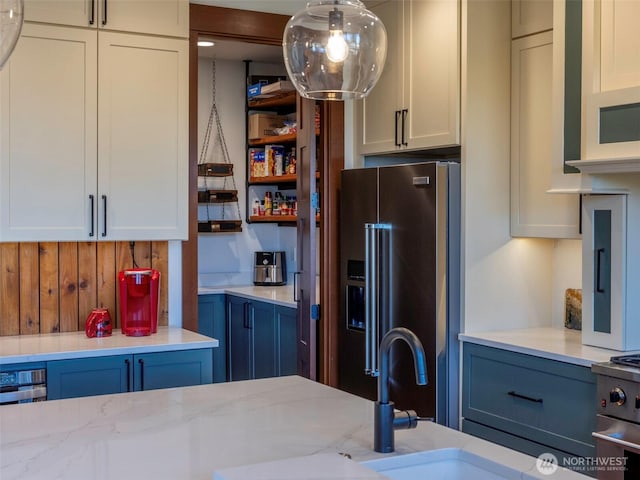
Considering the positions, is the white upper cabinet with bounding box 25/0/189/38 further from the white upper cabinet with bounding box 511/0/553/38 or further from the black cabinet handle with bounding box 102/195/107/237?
the white upper cabinet with bounding box 511/0/553/38

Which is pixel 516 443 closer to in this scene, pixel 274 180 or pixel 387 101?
pixel 387 101

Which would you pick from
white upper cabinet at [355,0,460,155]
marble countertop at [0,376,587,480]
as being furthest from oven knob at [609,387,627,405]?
white upper cabinet at [355,0,460,155]

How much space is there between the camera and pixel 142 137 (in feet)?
11.5

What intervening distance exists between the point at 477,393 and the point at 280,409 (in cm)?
151

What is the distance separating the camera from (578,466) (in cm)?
289

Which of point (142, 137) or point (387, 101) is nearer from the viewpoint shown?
point (142, 137)

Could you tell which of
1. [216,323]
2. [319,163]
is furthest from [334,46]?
[216,323]

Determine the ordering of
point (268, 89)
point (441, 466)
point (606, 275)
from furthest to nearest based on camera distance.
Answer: point (268, 89), point (606, 275), point (441, 466)

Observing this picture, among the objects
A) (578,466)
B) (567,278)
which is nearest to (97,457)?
(578,466)

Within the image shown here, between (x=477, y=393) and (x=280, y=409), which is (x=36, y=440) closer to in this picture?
(x=280, y=409)

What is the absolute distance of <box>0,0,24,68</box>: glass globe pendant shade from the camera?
1.36 m

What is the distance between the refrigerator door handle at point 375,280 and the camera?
3707 mm

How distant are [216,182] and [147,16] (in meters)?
2.62

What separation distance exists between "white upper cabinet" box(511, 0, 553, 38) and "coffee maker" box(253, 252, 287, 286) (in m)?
2.83
